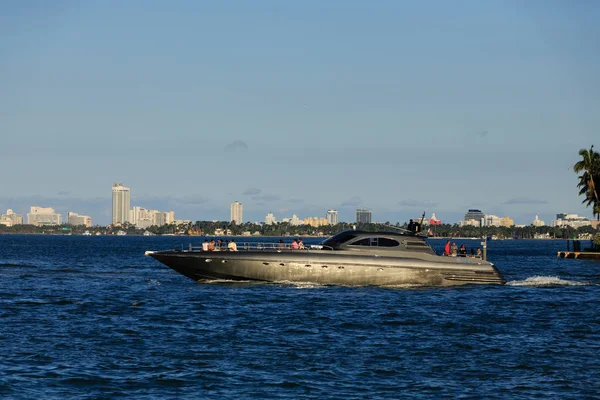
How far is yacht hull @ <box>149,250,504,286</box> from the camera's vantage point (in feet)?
153

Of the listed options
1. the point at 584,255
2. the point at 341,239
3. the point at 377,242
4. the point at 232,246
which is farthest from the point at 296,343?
the point at 584,255

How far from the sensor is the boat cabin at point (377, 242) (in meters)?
47.7

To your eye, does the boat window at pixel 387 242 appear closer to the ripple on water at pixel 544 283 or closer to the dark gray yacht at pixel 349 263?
the dark gray yacht at pixel 349 263

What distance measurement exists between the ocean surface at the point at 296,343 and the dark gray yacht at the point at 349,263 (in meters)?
0.77

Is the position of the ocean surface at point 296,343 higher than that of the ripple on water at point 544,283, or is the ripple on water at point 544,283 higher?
the ripple on water at point 544,283

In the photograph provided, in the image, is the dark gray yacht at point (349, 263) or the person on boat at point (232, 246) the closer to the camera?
the dark gray yacht at point (349, 263)

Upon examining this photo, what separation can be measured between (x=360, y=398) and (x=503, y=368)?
5938mm

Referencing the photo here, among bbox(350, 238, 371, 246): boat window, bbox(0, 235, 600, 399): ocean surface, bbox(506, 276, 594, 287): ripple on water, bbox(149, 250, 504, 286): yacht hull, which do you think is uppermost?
bbox(350, 238, 371, 246): boat window

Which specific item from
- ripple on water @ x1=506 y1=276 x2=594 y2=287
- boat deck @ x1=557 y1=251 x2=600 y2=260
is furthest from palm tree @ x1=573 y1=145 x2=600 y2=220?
ripple on water @ x1=506 y1=276 x2=594 y2=287

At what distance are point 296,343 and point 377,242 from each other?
1998cm

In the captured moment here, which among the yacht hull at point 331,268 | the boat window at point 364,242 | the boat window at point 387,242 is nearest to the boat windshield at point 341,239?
the boat window at point 364,242

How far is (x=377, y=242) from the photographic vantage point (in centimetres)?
4803

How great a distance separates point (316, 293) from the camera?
43781 mm

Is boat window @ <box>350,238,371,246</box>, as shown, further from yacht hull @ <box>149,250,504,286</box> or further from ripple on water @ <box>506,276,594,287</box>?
ripple on water @ <box>506,276,594,287</box>
